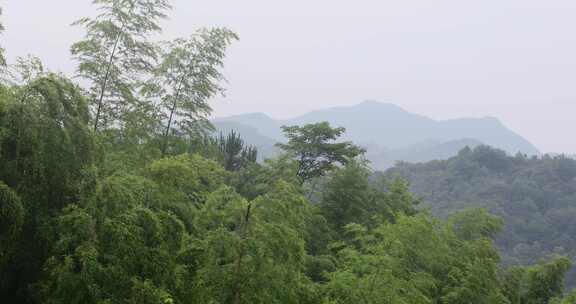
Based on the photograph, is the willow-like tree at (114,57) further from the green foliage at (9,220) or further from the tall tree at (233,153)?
the tall tree at (233,153)

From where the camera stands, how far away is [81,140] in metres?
5.19

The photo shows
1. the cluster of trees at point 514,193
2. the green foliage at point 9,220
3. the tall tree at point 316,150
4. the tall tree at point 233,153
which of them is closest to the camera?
the green foliage at point 9,220

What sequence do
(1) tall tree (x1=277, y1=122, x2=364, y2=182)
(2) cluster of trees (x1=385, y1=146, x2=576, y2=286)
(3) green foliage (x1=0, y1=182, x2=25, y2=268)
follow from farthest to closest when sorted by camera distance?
(2) cluster of trees (x1=385, y1=146, x2=576, y2=286) < (1) tall tree (x1=277, y1=122, x2=364, y2=182) < (3) green foliage (x1=0, y1=182, x2=25, y2=268)

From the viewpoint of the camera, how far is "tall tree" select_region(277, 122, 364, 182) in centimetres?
1786

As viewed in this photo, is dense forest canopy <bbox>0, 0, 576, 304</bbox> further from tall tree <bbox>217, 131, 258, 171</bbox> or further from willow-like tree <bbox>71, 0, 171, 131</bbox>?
tall tree <bbox>217, 131, 258, 171</bbox>

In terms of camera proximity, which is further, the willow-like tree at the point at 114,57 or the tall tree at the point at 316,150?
the tall tree at the point at 316,150

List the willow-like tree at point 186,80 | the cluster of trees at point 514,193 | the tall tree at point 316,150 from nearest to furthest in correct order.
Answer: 1. the willow-like tree at point 186,80
2. the tall tree at point 316,150
3. the cluster of trees at point 514,193

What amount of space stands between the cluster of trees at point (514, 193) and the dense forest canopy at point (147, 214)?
3721cm

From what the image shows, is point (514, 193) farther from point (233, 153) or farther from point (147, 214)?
point (147, 214)

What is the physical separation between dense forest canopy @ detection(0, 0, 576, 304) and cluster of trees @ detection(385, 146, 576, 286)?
37.2 meters

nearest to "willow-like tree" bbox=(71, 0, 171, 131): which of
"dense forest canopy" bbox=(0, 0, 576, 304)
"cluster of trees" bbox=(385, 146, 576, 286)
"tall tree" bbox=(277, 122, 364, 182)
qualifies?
"dense forest canopy" bbox=(0, 0, 576, 304)

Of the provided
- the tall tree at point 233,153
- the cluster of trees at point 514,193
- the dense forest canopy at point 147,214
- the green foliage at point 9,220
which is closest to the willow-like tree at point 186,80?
the dense forest canopy at point 147,214

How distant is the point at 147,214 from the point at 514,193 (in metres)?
65.5

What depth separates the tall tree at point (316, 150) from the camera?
58.6ft
